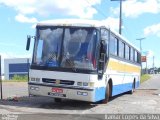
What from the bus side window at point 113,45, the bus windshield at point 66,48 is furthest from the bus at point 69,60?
the bus side window at point 113,45

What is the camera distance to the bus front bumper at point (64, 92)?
51.9 feet

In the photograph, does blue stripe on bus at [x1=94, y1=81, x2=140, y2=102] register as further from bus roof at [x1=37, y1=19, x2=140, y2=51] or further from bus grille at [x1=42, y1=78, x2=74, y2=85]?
bus roof at [x1=37, y1=19, x2=140, y2=51]

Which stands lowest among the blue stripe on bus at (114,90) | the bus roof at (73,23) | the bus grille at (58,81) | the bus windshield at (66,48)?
the blue stripe on bus at (114,90)

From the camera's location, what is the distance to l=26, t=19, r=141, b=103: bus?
15.9m

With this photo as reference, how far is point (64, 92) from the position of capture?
16.1 m

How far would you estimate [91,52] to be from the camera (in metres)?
16.0

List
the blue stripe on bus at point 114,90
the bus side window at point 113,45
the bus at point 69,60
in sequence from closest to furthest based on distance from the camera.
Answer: the bus at point 69,60 → the blue stripe on bus at point 114,90 → the bus side window at point 113,45

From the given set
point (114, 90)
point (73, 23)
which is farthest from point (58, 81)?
point (114, 90)

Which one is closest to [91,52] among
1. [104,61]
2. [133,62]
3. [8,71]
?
[104,61]

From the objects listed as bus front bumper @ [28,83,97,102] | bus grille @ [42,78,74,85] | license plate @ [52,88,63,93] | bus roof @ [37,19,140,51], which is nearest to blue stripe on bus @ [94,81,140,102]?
bus front bumper @ [28,83,97,102]

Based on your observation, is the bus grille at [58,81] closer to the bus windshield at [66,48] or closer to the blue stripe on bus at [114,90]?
the bus windshield at [66,48]

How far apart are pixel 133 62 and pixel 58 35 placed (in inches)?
455

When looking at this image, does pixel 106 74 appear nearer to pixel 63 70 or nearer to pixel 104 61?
pixel 104 61

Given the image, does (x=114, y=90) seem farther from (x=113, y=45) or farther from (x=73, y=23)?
(x=73, y=23)
